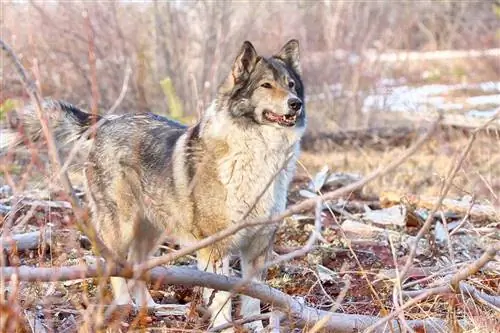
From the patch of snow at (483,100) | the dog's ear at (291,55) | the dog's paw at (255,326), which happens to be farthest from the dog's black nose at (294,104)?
the patch of snow at (483,100)

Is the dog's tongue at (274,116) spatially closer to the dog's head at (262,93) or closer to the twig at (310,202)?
the dog's head at (262,93)

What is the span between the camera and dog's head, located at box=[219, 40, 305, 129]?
5.17m

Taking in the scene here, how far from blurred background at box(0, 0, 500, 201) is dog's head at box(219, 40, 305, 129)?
3974 mm

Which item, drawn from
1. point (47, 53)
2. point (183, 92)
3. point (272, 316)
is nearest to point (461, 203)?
point (272, 316)

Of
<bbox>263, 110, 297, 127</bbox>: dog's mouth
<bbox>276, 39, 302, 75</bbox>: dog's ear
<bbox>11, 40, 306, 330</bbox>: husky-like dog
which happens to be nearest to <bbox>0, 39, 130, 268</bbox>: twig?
<bbox>11, 40, 306, 330</bbox>: husky-like dog

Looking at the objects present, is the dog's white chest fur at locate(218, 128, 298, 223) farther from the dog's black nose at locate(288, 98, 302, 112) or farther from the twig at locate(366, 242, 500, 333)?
the twig at locate(366, 242, 500, 333)

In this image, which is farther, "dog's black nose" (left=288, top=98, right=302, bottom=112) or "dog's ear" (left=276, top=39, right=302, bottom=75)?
"dog's ear" (left=276, top=39, right=302, bottom=75)

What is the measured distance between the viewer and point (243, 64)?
5344 mm

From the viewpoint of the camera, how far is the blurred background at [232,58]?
11.0 meters

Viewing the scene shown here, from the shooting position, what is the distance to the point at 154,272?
9.70 ft

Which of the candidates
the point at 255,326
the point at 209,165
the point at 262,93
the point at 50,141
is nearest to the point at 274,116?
the point at 262,93

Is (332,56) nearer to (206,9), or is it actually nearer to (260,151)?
(206,9)

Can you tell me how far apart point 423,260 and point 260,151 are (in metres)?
1.71

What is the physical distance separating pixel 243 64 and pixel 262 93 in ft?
0.86
